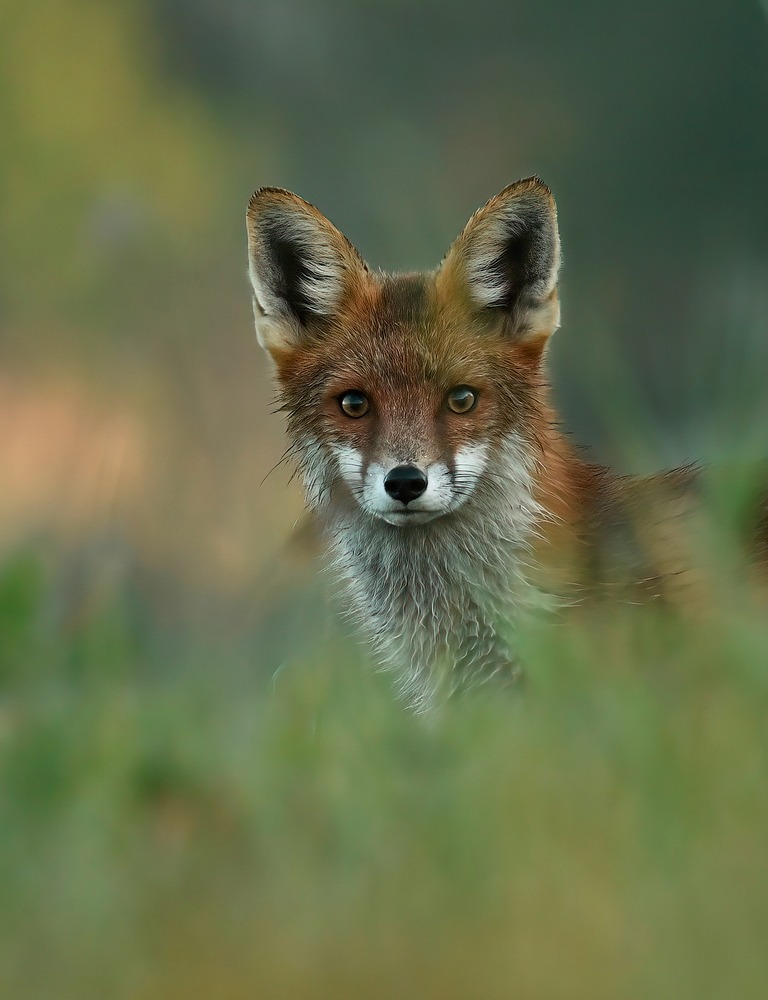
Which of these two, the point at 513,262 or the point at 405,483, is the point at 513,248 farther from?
the point at 405,483

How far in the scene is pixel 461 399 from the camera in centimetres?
382

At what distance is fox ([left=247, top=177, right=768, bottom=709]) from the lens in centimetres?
360

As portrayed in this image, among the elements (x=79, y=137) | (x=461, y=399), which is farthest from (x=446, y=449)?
(x=79, y=137)

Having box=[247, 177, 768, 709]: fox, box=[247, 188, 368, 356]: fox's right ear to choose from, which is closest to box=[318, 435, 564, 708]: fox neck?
box=[247, 177, 768, 709]: fox

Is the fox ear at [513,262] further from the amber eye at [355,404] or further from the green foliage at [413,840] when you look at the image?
the green foliage at [413,840]

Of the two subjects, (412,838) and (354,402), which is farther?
(354,402)

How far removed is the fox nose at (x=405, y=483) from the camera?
3.54m

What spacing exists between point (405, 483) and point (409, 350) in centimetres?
61

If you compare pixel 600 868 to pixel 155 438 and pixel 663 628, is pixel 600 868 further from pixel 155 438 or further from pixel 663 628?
pixel 155 438

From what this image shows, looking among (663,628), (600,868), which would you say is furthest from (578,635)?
(600,868)

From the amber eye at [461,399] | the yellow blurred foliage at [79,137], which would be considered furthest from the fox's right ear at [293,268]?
the yellow blurred foliage at [79,137]

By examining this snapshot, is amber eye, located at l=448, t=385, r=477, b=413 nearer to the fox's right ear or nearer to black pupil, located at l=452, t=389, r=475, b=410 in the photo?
black pupil, located at l=452, t=389, r=475, b=410

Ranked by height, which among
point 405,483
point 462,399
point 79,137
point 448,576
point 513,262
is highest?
point 79,137

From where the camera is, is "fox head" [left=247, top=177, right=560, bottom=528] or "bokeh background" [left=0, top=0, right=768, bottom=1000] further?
"fox head" [left=247, top=177, right=560, bottom=528]
